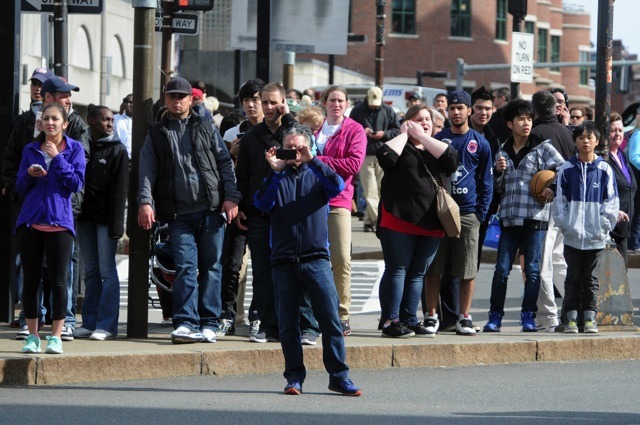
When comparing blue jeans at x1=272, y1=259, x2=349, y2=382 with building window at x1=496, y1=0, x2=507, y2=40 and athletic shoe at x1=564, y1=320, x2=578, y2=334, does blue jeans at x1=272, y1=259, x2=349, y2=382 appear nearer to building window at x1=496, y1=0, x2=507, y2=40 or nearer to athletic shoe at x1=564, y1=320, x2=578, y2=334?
athletic shoe at x1=564, y1=320, x2=578, y2=334

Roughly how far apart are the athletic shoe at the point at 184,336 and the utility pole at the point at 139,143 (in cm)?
47

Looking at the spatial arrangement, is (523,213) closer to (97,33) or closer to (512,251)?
(512,251)

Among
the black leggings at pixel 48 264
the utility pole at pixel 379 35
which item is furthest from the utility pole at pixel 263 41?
the utility pole at pixel 379 35

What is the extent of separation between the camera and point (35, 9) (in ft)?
46.6

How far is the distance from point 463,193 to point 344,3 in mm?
6999

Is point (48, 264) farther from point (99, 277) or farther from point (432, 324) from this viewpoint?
point (432, 324)

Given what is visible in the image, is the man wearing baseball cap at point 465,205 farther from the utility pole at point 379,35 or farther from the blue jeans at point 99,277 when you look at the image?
the utility pole at point 379,35

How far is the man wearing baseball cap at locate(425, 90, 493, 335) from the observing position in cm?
1240

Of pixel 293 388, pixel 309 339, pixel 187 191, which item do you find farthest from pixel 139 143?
pixel 293 388

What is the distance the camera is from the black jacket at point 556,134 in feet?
43.7

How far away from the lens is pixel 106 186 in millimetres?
11539

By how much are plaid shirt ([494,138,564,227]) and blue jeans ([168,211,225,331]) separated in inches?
108

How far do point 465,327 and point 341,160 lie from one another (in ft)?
5.94

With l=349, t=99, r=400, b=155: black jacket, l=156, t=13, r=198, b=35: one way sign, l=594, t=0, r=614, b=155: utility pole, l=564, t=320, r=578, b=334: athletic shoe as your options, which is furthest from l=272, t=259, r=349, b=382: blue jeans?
l=349, t=99, r=400, b=155: black jacket
